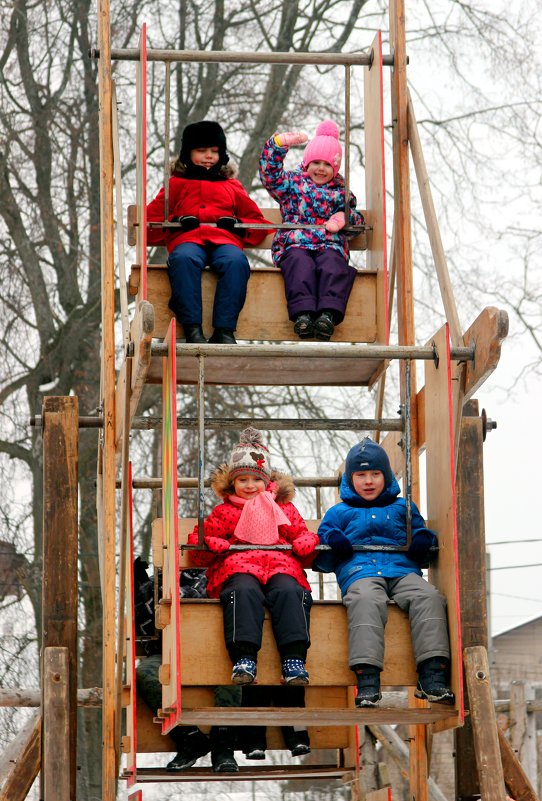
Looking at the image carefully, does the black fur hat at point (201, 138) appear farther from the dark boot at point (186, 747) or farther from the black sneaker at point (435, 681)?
the black sneaker at point (435, 681)

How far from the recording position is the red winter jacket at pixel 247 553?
6281 mm

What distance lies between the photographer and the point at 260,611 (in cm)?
604

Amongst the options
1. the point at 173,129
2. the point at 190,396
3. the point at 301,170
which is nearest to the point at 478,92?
the point at 173,129

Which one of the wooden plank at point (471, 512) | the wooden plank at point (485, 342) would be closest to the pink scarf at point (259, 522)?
the wooden plank at point (485, 342)

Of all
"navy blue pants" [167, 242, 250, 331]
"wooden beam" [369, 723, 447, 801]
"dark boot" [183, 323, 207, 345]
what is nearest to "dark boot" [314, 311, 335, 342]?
"navy blue pants" [167, 242, 250, 331]

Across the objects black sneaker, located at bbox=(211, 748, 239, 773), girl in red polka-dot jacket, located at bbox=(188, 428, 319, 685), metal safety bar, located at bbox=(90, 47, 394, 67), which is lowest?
black sneaker, located at bbox=(211, 748, 239, 773)

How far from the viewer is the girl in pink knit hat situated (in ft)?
23.9

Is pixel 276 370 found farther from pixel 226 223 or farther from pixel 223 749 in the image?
pixel 223 749

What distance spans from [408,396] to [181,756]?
6.82 feet

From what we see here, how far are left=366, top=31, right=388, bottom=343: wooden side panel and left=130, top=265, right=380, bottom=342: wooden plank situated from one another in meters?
0.06

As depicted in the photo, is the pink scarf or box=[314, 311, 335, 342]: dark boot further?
box=[314, 311, 335, 342]: dark boot

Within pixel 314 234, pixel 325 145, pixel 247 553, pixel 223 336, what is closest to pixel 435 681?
pixel 247 553

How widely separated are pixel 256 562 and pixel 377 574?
0.49 meters

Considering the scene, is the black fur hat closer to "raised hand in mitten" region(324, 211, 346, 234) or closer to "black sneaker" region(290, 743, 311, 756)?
"raised hand in mitten" region(324, 211, 346, 234)
